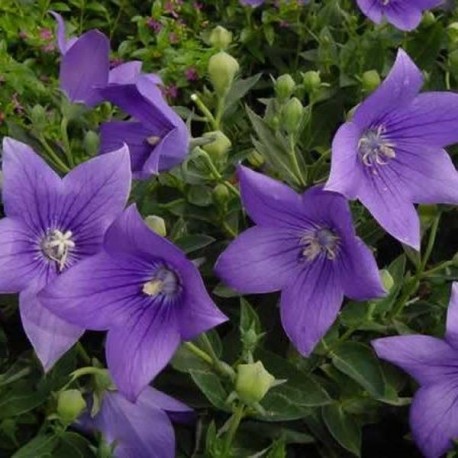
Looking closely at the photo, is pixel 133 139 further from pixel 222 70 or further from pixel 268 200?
pixel 268 200

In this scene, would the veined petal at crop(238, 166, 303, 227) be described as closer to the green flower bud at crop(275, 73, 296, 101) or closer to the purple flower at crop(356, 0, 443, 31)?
the green flower bud at crop(275, 73, 296, 101)

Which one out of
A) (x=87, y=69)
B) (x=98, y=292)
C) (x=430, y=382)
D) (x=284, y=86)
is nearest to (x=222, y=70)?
(x=284, y=86)

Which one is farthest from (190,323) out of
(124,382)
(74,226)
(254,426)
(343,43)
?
(343,43)

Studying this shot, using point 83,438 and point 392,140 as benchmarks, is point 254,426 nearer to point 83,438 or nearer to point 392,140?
point 83,438

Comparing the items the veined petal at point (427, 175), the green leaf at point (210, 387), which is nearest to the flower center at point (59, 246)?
the green leaf at point (210, 387)

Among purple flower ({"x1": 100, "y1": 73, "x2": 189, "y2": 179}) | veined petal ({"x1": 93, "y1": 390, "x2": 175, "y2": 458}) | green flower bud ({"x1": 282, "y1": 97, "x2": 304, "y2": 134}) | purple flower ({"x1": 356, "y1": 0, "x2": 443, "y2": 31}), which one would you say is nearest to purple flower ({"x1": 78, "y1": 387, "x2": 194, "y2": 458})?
veined petal ({"x1": 93, "y1": 390, "x2": 175, "y2": 458})

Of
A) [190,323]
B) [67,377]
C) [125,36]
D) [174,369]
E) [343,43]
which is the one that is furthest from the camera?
[125,36]
